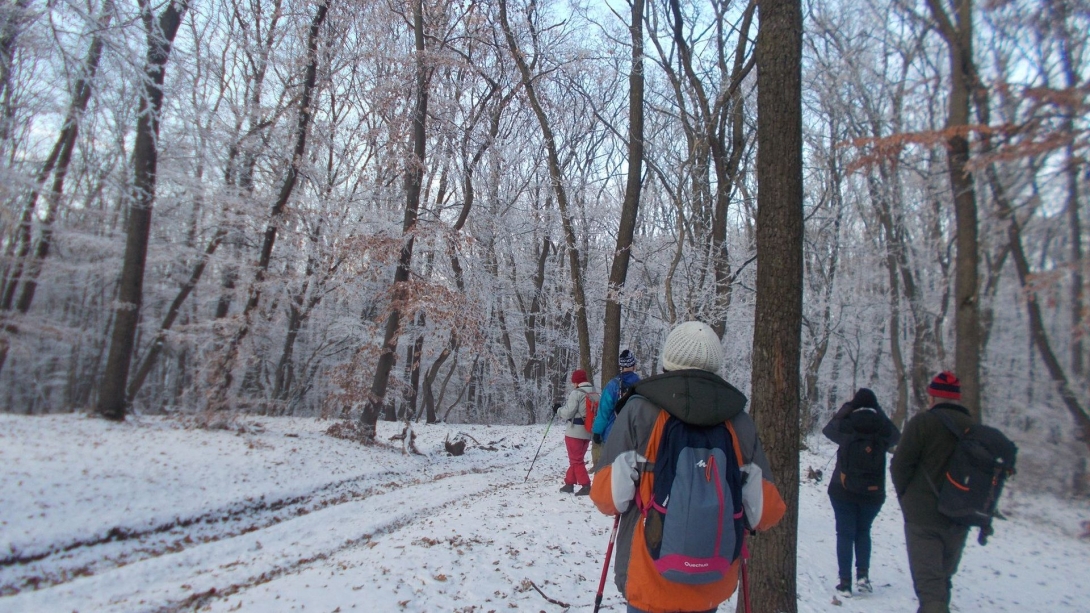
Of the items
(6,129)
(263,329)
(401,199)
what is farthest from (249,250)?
(6,129)

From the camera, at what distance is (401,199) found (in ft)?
63.2

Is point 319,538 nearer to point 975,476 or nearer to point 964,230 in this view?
point 975,476

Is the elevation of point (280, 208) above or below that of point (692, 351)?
above

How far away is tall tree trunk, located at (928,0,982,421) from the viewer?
858cm

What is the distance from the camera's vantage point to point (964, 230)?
8.70 metres

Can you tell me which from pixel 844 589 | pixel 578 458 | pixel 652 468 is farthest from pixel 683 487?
pixel 578 458

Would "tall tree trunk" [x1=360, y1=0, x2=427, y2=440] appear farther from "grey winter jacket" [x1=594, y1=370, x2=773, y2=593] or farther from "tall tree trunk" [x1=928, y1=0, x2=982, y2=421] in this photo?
"grey winter jacket" [x1=594, y1=370, x2=773, y2=593]

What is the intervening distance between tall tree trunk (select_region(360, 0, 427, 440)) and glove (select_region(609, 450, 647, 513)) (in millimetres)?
10940

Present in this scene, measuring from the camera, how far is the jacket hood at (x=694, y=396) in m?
2.60

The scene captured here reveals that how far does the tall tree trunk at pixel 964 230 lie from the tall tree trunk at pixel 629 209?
4.77m

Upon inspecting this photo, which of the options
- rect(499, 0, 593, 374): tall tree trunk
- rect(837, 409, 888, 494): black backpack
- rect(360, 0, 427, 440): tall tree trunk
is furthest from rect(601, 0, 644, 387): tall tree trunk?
rect(837, 409, 888, 494): black backpack

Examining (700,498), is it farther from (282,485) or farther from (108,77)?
(108,77)

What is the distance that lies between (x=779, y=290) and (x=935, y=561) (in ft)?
7.60

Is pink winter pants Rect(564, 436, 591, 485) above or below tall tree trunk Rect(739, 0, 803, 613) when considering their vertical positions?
below
